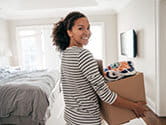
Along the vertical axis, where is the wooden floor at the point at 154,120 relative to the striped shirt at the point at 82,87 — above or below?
below

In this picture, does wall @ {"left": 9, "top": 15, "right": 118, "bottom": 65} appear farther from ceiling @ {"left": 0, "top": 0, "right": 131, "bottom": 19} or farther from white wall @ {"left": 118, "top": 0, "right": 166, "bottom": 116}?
white wall @ {"left": 118, "top": 0, "right": 166, "bottom": 116}

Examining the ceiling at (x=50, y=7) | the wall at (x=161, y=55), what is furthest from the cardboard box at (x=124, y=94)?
the ceiling at (x=50, y=7)

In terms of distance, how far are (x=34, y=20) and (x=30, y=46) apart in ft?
2.99

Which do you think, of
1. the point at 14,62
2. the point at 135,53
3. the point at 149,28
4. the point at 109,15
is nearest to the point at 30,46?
the point at 14,62

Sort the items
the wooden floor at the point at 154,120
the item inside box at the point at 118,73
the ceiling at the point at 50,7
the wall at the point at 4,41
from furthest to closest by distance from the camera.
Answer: the wall at the point at 4,41
the ceiling at the point at 50,7
the wooden floor at the point at 154,120
the item inside box at the point at 118,73

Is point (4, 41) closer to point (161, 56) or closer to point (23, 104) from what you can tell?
point (23, 104)

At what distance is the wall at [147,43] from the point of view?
288cm

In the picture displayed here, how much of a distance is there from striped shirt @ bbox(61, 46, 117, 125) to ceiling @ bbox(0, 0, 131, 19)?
3.71 metres

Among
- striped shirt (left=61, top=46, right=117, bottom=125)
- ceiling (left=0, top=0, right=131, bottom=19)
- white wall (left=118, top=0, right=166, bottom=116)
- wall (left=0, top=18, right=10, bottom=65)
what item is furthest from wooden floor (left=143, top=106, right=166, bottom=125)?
wall (left=0, top=18, right=10, bottom=65)

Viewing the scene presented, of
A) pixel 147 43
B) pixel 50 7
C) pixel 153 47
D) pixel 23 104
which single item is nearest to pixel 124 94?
pixel 23 104

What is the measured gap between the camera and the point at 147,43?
3.12 meters

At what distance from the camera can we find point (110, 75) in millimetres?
958

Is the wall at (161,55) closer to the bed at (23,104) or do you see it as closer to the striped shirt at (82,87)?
the bed at (23,104)

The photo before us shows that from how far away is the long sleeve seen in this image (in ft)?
2.78
